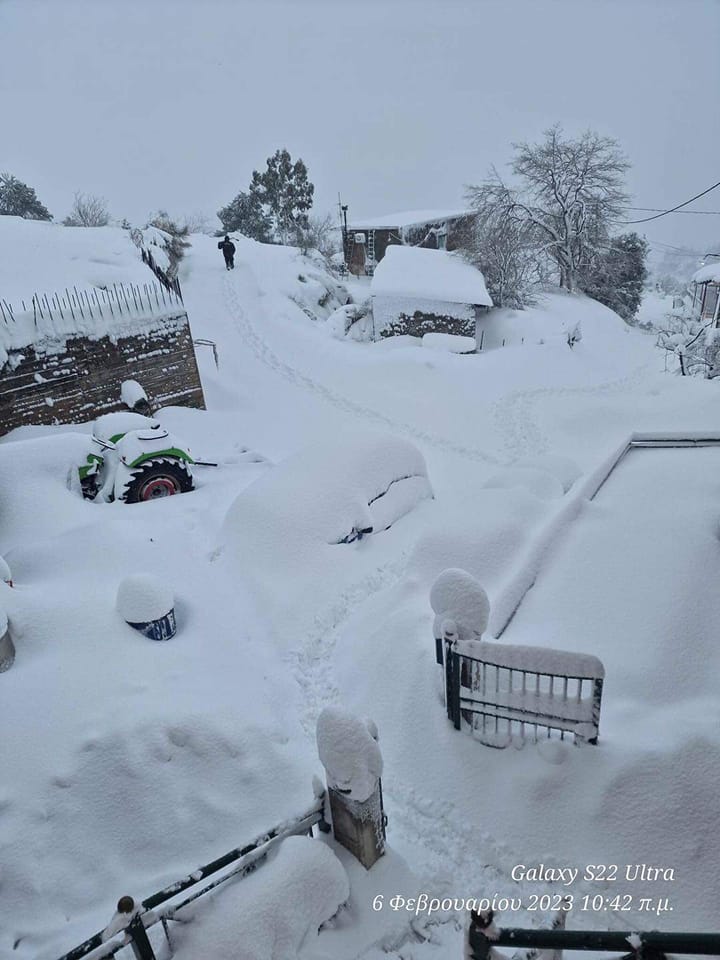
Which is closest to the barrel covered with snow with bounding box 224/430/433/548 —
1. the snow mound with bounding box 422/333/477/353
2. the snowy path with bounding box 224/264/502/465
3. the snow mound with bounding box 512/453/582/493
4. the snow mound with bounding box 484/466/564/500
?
the snow mound with bounding box 484/466/564/500

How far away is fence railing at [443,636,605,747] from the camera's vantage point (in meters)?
4.04

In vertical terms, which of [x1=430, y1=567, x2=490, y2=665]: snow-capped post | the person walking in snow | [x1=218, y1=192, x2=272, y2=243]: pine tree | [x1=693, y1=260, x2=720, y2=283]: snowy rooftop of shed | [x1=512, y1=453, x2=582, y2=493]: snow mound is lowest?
[x1=512, y1=453, x2=582, y2=493]: snow mound

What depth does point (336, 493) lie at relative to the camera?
7.38 m

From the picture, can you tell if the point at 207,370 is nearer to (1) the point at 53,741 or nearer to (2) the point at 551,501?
(2) the point at 551,501

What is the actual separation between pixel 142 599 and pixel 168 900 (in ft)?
8.21

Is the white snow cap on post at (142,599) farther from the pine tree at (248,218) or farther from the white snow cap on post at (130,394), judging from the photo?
the pine tree at (248,218)

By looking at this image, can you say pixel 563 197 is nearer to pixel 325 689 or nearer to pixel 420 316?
pixel 420 316

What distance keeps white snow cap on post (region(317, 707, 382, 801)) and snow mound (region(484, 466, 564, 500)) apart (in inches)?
208

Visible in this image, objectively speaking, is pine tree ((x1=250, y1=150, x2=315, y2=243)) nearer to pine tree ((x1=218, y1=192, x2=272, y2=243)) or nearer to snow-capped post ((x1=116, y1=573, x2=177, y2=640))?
pine tree ((x1=218, y1=192, x2=272, y2=243))

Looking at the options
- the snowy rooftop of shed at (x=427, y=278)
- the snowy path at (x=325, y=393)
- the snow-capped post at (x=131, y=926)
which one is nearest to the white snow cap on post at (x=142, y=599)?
the snow-capped post at (x=131, y=926)

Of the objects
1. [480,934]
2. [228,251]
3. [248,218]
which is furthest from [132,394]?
[248,218]

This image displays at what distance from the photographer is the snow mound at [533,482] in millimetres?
8172

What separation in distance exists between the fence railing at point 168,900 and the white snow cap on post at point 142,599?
225 centimetres

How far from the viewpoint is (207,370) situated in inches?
615
